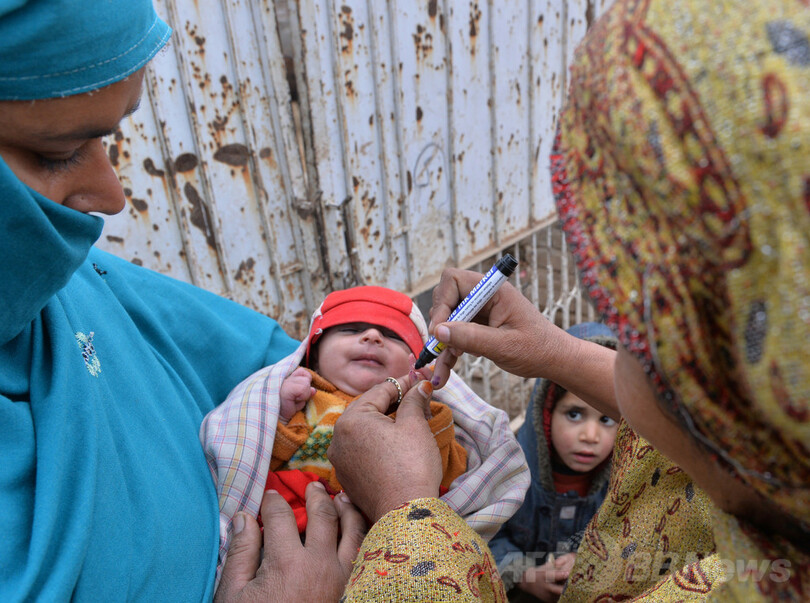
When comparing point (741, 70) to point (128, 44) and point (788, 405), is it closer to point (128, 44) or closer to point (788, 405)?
point (788, 405)

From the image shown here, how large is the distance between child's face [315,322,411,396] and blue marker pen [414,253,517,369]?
17.4 inches

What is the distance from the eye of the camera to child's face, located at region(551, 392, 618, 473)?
109 inches

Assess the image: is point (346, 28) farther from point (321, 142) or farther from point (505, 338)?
point (505, 338)

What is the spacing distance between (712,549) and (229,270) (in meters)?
2.35

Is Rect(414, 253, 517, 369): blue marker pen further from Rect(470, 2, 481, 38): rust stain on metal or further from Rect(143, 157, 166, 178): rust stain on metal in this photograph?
Rect(470, 2, 481, 38): rust stain on metal

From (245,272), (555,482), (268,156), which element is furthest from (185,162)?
(555,482)

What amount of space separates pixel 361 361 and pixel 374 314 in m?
0.22

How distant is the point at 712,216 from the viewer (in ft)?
1.94

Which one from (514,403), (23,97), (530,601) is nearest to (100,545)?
(23,97)

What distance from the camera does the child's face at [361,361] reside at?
2.27 m

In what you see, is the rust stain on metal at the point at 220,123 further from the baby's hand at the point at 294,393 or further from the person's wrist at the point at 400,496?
the person's wrist at the point at 400,496

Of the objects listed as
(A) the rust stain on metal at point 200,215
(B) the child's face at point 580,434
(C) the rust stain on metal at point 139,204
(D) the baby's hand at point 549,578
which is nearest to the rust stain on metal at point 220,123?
(A) the rust stain on metal at point 200,215

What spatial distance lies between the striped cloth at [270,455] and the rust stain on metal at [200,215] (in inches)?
37.3

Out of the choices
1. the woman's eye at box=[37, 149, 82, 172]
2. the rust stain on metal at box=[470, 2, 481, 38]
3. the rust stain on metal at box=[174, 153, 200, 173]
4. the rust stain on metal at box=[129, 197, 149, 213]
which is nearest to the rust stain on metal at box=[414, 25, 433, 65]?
the rust stain on metal at box=[470, 2, 481, 38]
